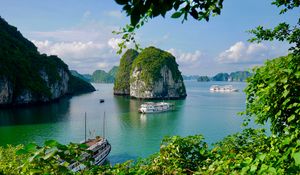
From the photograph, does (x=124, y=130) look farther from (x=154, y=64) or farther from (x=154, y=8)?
(x=154, y=64)

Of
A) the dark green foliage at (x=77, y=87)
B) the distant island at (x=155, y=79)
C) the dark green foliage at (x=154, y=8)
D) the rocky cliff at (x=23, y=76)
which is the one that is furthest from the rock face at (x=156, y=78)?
the dark green foliage at (x=154, y=8)

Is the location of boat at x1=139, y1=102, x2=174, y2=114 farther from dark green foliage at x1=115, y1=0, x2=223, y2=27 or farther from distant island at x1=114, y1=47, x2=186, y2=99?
dark green foliage at x1=115, y1=0, x2=223, y2=27

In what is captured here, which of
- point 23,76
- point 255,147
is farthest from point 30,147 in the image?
point 23,76

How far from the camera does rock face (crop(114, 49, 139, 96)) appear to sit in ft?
358

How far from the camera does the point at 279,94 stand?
12.0 ft

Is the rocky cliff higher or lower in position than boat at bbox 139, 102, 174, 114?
higher

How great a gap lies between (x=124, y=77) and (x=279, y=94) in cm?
11159

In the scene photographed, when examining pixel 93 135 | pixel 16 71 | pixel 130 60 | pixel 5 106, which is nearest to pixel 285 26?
pixel 93 135

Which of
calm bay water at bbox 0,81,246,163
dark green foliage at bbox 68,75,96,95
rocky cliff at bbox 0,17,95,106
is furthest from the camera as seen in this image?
dark green foliage at bbox 68,75,96,95

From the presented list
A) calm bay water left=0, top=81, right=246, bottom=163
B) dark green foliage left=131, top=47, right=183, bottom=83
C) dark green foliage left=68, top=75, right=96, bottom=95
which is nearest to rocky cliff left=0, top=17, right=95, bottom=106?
calm bay water left=0, top=81, right=246, bottom=163

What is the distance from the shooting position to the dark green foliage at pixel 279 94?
3.16 meters

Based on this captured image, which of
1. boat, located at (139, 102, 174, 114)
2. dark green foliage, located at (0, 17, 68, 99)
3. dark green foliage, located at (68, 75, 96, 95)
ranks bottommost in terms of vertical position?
boat, located at (139, 102, 174, 114)

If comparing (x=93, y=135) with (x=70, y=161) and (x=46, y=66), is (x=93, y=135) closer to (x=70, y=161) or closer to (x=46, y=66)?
(x=70, y=161)

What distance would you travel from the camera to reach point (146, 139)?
29641mm
